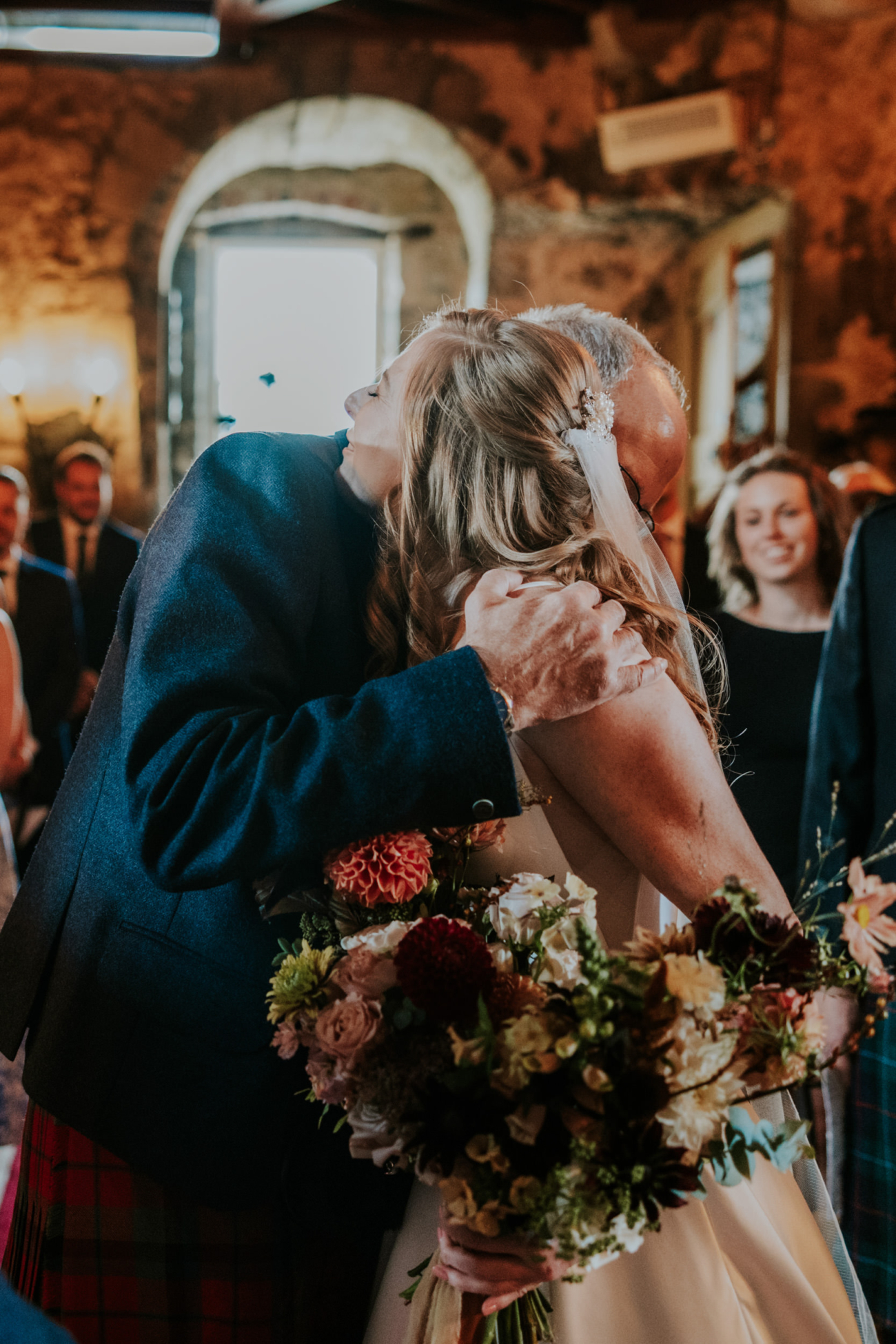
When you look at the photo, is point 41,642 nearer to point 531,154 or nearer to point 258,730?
point 531,154

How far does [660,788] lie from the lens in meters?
1.28

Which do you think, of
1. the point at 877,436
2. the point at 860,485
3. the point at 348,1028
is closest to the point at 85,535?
the point at 860,485

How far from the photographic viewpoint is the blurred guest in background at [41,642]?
542 centimetres

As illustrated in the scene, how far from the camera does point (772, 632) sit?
11.0 feet

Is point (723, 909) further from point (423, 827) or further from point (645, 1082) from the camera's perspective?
point (423, 827)

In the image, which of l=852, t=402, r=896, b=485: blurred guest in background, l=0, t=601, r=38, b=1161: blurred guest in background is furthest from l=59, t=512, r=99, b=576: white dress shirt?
l=852, t=402, r=896, b=485: blurred guest in background

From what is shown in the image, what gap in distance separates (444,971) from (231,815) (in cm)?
26

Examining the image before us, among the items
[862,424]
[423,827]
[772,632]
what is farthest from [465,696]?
[862,424]

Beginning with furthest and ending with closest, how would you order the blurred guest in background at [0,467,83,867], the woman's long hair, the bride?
1. the blurred guest in background at [0,467,83,867]
2. the woman's long hair
3. the bride

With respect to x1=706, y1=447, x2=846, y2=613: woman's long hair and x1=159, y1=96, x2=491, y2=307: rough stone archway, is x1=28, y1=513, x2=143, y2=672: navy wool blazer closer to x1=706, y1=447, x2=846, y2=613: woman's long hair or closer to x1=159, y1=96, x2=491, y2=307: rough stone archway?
x1=159, y1=96, x2=491, y2=307: rough stone archway

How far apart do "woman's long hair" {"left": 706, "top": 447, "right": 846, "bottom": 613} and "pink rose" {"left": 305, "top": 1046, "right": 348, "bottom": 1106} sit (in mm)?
2778

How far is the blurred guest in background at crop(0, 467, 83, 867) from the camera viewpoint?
5.42 meters

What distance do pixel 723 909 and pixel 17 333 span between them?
6.98 meters

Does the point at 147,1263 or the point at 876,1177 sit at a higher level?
the point at 147,1263
